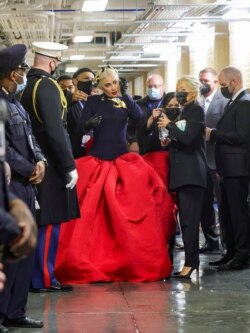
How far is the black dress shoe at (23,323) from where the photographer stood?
4.69 m

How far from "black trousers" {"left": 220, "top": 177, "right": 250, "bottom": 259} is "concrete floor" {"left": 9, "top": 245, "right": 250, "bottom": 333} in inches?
12.2

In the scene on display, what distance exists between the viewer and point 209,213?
301 inches

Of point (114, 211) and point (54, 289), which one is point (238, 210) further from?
point (54, 289)

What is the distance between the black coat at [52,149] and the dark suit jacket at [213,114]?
1921 millimetres

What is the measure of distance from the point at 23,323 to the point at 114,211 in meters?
1.71

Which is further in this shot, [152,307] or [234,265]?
[234,265]

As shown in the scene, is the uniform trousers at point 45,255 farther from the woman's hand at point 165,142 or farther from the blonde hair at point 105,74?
the blonde hair at point 105,74

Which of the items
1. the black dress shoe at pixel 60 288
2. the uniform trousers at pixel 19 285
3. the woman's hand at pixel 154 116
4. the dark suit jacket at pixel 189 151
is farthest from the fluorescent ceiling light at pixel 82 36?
the uniform trousers at pixel 19 285

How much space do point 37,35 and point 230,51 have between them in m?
3.82

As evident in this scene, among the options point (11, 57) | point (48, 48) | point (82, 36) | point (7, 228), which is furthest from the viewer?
point (82, 36)

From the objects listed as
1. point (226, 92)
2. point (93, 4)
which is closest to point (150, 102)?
point (226, 92)

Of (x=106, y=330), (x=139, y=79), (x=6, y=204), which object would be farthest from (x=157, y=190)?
(x=139, y=79)

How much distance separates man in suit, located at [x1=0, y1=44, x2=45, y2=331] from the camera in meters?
4.54

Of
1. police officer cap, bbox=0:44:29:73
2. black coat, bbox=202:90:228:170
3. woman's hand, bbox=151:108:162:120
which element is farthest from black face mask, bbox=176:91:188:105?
police officer cap, bbox=0:44:29:73
